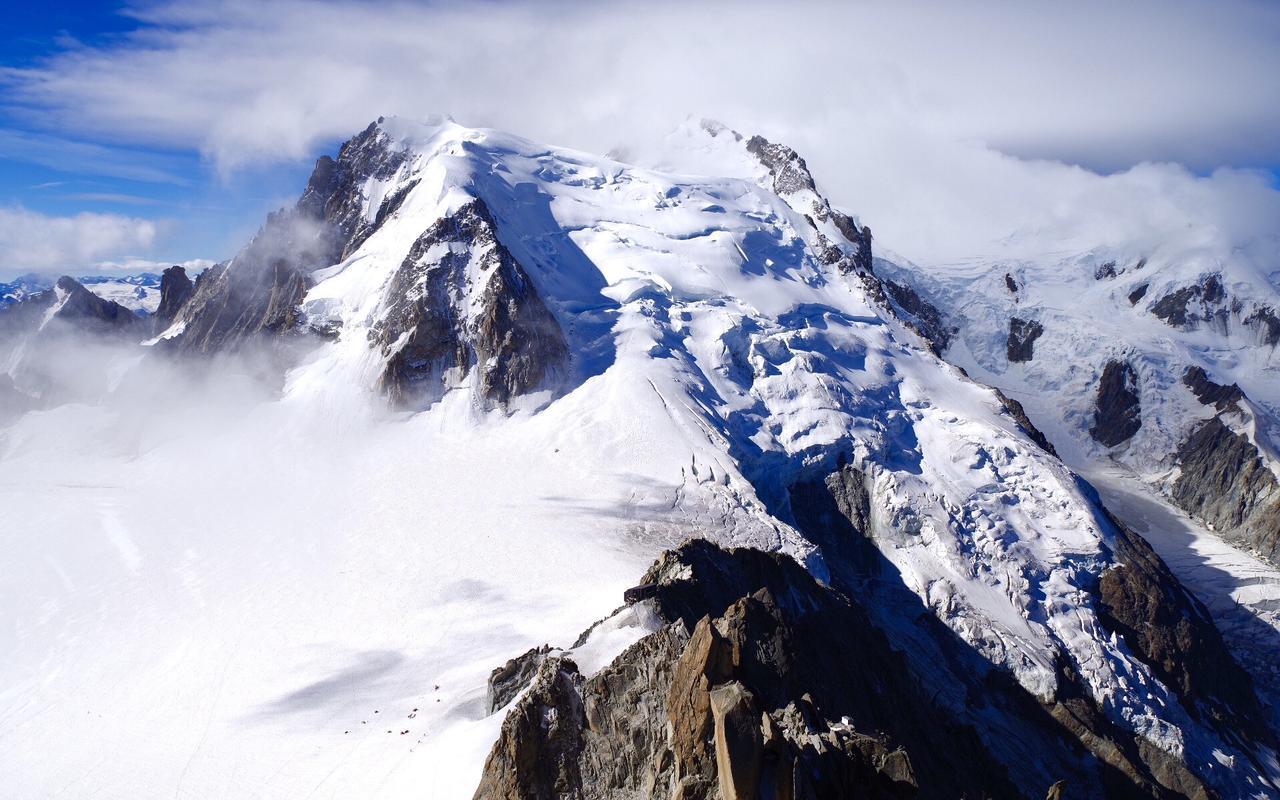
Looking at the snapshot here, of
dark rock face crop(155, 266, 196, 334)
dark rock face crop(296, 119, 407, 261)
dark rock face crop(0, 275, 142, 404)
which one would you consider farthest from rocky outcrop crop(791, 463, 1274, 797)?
dark rock face crop(155, 266, 196, 334)

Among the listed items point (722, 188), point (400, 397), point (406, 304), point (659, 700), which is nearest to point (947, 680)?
point (659, 700)

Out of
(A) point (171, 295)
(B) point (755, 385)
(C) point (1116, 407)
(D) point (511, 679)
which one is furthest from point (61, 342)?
(C) point (1116, 407)

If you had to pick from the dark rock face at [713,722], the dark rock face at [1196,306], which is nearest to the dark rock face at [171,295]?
the dark rock face at [713,722]

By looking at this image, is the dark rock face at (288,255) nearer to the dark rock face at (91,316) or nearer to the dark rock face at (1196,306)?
the dark rock face at (91,316)

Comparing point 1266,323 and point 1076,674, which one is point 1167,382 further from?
point 1076,674

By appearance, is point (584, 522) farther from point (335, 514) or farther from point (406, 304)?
point (406, 304)

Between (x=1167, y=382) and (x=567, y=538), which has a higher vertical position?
(x=1167, y=382)

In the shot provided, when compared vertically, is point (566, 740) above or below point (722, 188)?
below
